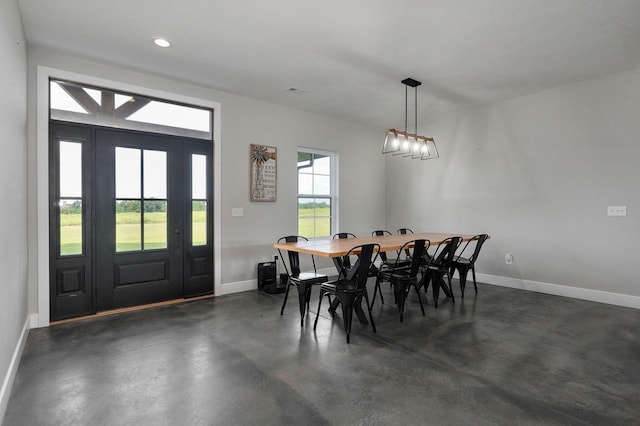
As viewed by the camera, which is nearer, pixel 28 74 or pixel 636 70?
pixel 28 74

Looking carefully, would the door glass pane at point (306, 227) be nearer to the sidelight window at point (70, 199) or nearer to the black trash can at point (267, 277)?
the black trash can at point (267, 277)

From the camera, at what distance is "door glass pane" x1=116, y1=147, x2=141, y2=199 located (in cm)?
383

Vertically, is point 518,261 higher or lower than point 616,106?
lower

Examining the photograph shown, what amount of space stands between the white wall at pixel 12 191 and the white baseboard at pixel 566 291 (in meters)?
5.67

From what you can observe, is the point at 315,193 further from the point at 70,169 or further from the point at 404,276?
the point at 70,169

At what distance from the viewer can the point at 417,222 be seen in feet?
20.7

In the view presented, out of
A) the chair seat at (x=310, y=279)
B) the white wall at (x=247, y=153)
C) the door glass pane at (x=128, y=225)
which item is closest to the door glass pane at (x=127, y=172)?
the door glass pane at (x=128, y=225)

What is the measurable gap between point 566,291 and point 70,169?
6348 millimetres

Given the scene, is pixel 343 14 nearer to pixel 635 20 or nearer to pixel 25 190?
pixel 635 20

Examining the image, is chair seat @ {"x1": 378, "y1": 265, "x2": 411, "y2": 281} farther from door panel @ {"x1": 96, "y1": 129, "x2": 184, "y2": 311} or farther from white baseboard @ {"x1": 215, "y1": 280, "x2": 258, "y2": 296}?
door panel @ {"x1": 96, "y1": 129, "x2": 184, "y2": 311}

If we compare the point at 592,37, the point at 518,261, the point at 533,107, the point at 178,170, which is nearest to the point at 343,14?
the point at 592,37

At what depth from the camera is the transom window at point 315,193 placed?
5664 millimetres

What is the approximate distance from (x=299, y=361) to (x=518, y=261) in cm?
395

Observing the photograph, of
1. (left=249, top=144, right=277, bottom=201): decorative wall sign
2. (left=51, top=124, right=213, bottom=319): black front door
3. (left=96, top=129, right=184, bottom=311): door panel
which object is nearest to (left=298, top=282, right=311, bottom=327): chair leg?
(left=51, top=124, right=213, bottom=319): black front door
